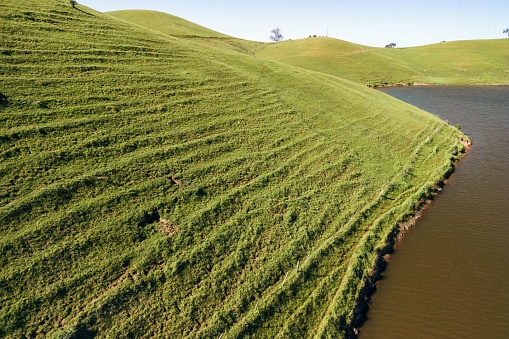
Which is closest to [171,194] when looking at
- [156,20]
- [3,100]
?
[3,100]

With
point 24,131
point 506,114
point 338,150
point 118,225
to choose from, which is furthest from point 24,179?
point 506,114

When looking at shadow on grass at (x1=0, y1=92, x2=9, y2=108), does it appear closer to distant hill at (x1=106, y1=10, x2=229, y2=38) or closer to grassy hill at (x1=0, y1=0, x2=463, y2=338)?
grassy hill at (x1=0, y1=0, x2=463, y2=338)

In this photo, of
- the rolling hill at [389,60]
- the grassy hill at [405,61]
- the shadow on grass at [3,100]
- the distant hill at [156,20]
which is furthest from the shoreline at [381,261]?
the distant hill at [156,20]

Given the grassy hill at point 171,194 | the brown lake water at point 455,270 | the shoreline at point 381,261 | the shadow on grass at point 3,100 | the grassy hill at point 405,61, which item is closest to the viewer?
the grassy hill at point 171,194

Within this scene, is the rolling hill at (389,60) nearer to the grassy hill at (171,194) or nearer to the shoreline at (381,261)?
the grassy hill at (171,194)

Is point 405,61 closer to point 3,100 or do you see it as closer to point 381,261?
point 381,261

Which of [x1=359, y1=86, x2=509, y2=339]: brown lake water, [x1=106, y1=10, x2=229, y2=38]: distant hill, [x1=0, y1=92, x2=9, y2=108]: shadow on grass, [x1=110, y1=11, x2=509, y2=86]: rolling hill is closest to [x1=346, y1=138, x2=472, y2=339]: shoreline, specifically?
[x1=359, y1=86, x2=509, y2=339]: brown lake water
